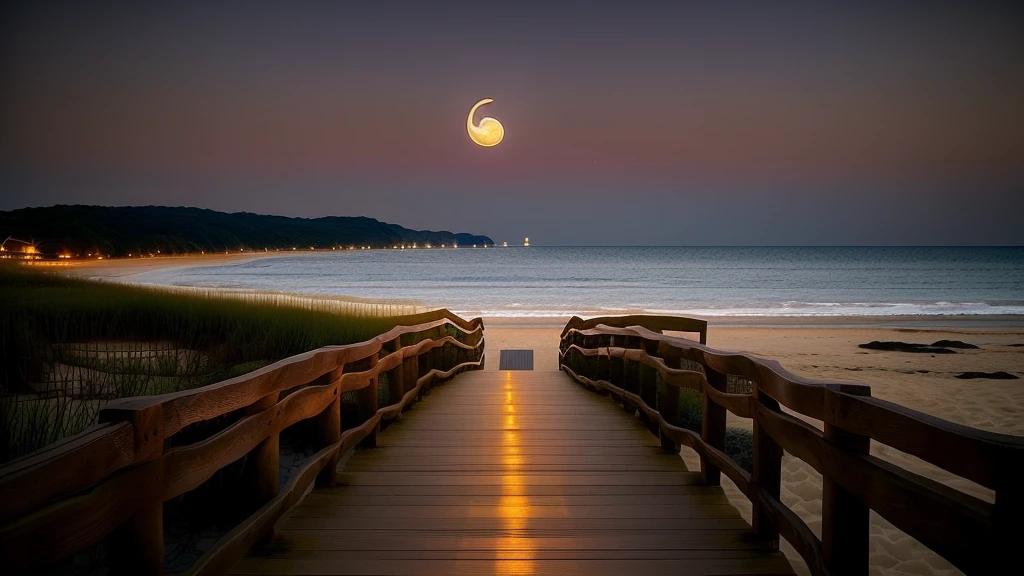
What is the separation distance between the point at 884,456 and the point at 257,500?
22.9 feet

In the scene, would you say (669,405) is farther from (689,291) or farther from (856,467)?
(689,291)

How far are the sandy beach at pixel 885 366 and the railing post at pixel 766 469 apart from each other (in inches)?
63.9

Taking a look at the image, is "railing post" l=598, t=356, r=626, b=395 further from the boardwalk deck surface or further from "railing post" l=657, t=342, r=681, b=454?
"railing post" l=657, t=342, r=681, b=454

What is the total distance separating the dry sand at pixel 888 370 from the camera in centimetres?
535

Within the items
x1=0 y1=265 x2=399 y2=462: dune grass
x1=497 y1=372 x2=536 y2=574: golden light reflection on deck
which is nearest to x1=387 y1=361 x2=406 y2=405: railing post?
x1=497 y1=372 x2=536 y2=574: golden light reflection on deck

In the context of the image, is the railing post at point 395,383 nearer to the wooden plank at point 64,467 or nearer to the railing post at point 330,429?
the railing post at point 330,429

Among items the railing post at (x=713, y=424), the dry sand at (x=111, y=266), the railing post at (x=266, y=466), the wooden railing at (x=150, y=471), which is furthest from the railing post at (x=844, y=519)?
the dry sand at (x=111, y=266)

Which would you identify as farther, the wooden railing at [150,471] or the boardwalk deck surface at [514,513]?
the boardwalk deck surface at [514,513]

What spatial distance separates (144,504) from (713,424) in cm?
320

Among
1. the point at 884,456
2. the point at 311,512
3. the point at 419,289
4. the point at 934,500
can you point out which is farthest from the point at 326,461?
the point at 419,289

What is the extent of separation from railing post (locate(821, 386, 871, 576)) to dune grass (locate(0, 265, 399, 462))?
17.8 feet

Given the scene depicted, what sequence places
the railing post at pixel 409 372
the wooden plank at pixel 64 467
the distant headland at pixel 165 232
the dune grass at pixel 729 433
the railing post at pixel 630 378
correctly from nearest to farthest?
the wooden plank at pixel 64 467 < the railing post at pixel 409 372 < the railing post at pixel 630 378 < the dune grass at pixel 729 433 < the distant headland at pixel 165 232

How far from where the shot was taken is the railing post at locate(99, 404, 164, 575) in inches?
79.7

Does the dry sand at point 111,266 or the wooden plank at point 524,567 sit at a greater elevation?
the dry sand at point 111,266
